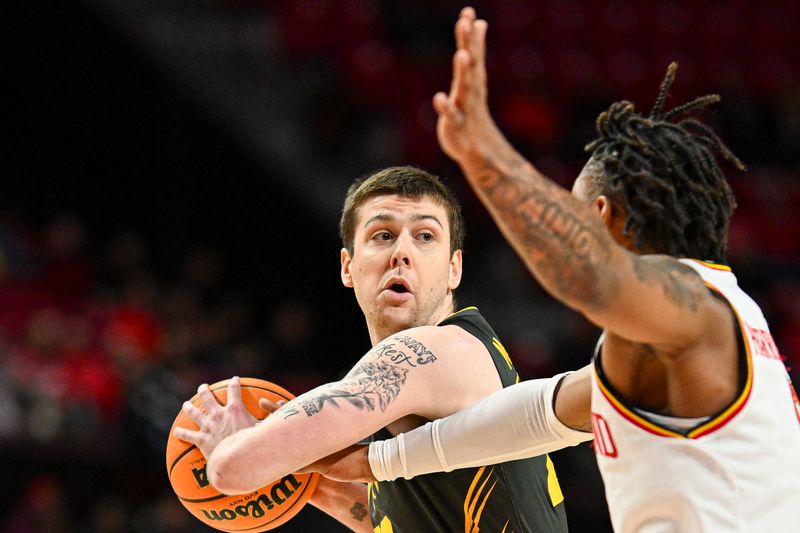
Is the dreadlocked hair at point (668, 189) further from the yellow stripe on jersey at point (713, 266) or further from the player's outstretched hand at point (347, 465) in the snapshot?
the player's outstretched hand at point (347, 465)

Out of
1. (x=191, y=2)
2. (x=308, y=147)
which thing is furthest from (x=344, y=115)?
(x=191, y=2)

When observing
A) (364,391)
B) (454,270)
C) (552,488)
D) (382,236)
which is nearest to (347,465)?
(364,391)

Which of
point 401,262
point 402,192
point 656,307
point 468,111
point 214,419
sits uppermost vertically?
point 402,192

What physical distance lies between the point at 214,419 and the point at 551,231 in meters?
1.66

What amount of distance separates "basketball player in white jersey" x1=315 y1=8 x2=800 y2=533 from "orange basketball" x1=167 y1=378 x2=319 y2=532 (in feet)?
4.56

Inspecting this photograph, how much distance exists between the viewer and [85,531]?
27.2 ft

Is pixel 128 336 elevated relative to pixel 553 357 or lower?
elevated

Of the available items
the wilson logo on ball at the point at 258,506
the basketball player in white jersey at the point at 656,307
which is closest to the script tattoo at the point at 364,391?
the wilson logo on ball at the point at 258,506

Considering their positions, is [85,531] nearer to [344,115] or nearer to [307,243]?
[307,243]

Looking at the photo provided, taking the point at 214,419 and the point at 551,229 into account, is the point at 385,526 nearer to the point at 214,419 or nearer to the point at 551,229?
the point at 214,419

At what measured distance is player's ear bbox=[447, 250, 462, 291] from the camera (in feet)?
13.6

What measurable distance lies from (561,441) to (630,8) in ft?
37.6

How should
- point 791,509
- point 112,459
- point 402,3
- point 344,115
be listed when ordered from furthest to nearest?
point 402,3 → point 344,115 → point 112,459 → point 791,509

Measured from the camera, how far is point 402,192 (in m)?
3.99
